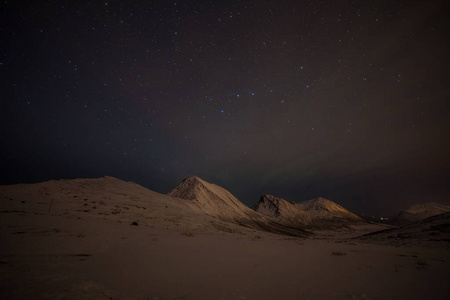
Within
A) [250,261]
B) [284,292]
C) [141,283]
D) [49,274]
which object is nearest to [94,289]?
[141,283]

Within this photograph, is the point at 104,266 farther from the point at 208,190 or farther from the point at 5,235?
the point at 208,190

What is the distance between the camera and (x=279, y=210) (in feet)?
274

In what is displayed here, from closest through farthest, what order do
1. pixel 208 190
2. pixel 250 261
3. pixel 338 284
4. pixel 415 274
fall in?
pixel 338 284 < pixel 415 274 < pixel 250 261 < pixel 208 190

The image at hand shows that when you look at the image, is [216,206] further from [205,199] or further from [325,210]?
[325,210]

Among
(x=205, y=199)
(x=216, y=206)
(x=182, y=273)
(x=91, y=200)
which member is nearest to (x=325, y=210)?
(x=216, y=206)

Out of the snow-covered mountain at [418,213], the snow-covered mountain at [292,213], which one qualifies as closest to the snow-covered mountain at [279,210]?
the snow-covered mountain at [292,213]

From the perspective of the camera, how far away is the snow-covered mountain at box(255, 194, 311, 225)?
80244 millimetres

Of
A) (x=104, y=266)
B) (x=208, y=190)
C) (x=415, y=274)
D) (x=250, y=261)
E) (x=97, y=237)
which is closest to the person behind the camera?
(x=415, y=274)

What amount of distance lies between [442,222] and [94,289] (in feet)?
74.1

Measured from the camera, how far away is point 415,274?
14.5 ft

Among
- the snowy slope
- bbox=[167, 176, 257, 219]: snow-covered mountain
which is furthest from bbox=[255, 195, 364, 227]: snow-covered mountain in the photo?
the snowy slope

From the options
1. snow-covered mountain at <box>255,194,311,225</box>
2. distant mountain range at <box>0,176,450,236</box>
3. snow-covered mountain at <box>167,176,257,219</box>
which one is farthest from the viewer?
snow-covered mountain at <box>255,194,311,225</box>

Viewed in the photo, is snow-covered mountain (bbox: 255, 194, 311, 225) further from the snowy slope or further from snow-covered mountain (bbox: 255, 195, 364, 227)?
the snowy slope

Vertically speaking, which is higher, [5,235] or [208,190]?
[208,190]
